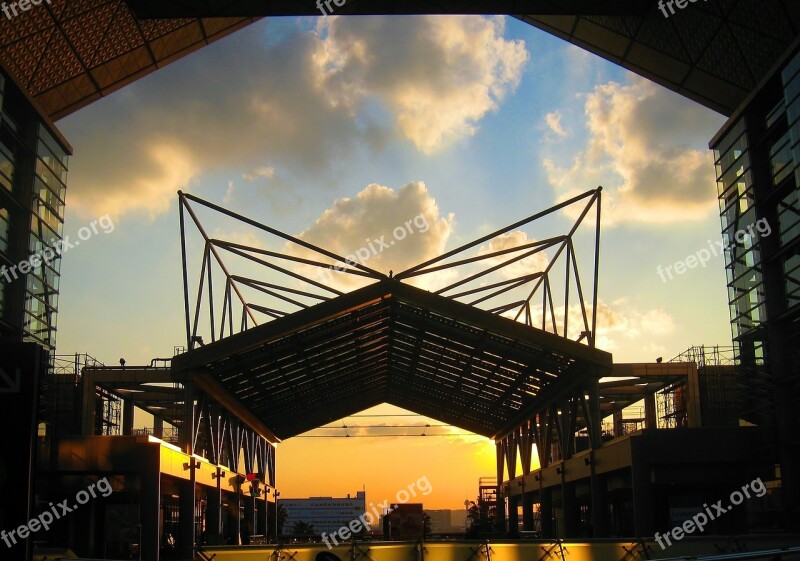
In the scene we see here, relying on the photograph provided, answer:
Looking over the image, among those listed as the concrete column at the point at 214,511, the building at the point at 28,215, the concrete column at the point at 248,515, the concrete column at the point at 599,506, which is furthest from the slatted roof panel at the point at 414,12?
the concrete column at the point at 248,515

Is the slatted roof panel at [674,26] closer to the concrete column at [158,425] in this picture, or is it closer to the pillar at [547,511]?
the pillar at [547,511]

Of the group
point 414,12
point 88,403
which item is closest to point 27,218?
point 88,403

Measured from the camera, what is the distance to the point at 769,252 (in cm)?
3478

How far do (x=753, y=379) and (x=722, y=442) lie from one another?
9.49 feet

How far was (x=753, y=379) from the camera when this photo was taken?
3628 centimetres

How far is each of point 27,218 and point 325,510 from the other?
7897 cm

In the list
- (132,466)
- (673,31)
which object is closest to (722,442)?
(673,31)

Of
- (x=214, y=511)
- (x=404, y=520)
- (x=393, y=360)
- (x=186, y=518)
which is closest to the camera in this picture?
(x=186, y=518)

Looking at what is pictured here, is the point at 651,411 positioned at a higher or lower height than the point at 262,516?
higher

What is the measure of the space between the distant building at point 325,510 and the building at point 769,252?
76.9 metres

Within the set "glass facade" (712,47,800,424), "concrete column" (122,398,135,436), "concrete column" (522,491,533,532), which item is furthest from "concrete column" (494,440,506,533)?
"glass facade" (712,47,800,424)

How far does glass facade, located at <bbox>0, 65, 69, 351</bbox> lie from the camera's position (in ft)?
118

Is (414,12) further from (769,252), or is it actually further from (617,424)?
(617,424)

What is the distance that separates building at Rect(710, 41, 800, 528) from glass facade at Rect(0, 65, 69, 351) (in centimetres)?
2816
